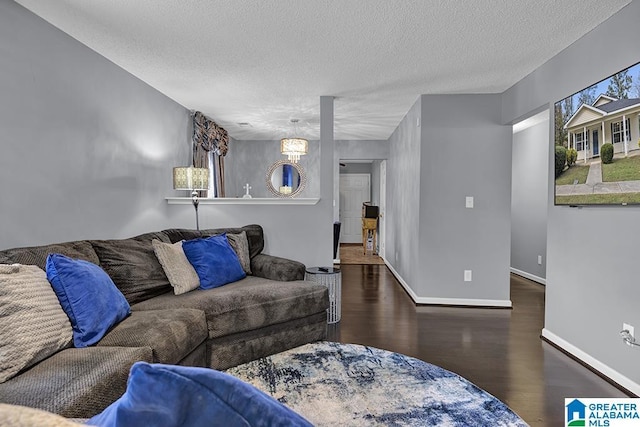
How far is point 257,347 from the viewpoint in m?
2.59

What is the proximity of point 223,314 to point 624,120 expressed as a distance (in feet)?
9.36

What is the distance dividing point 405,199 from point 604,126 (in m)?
2.76

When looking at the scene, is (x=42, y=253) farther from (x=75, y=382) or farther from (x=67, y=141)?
(x=67, y=141)

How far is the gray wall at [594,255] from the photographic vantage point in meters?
2.29

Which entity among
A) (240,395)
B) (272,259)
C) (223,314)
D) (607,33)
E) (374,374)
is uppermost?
(607,33)

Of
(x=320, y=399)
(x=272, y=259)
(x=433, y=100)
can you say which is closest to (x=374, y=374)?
(x=320, y=399)

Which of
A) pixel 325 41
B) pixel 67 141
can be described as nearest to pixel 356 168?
pixel 325 41

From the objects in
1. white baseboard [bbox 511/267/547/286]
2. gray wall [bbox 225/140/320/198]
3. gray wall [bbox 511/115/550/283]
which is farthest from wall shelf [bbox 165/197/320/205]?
white baseboard [bbox 511/267/547/286]

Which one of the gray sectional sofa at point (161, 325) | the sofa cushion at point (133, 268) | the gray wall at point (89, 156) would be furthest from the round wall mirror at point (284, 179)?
the sofa cushion at point (133, 268)

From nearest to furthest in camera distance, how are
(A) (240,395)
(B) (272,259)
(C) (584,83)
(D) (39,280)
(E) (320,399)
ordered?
(A) (240,395) → (D) (39,280) → (E) (320,399) → (C) (584,83) → (B) (272,259)

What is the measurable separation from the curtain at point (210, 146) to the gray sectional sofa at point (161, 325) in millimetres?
1875

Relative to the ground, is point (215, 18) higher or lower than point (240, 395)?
higher

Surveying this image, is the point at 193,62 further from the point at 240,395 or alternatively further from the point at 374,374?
the point at 240,395

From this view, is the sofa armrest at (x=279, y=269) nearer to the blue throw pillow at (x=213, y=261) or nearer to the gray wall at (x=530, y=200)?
the blue throw pillow at (x=213, y=261)
